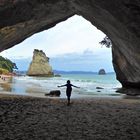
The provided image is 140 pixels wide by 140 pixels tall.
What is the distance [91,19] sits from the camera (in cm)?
2466

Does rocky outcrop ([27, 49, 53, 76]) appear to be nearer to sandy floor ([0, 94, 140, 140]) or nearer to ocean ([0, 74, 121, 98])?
ocean ([0, 74, 121, 98])

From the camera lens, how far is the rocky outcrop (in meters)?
122

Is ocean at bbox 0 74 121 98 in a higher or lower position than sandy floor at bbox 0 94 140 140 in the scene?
higher

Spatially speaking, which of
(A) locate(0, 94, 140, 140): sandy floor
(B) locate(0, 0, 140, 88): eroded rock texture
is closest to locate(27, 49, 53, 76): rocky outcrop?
(B) locate(0, 0, 140, 88): eroded rock texture

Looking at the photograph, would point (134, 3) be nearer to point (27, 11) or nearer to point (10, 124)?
point (10, 124)

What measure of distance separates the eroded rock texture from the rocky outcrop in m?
86.9

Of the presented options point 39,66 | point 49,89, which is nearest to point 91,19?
point 49,89

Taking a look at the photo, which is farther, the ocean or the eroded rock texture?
the ocean

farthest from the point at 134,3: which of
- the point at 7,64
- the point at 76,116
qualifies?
the point at 7,64

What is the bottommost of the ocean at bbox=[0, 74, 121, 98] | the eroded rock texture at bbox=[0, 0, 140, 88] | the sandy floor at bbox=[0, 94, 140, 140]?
the sandy floor at bbox=[0, 94, 140, 140]

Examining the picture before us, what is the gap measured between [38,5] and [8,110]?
22.8 feet

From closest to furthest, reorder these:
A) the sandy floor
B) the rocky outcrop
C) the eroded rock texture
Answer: the sandy floor, the eroded rock texture, the rocky outcrop

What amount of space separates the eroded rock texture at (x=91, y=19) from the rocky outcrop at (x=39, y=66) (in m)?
→ 86.9

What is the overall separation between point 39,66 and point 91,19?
97854 mm
